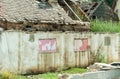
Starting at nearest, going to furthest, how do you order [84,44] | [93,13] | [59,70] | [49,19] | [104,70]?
[104,70] → [59,70] → [84,44] → [49,19] → [93,13]

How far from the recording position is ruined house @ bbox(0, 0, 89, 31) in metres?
19.6

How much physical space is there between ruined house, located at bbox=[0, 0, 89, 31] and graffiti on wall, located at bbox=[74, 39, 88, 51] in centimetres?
246

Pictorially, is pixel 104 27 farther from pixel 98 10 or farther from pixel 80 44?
pixel 98 10

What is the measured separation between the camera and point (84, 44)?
19438 millimetres

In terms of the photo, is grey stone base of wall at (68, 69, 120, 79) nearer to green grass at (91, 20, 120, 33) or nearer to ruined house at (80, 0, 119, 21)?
green grass at (91, 20, 120, 33)

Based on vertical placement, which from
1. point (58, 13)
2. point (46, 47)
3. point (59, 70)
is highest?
point (58, 13)

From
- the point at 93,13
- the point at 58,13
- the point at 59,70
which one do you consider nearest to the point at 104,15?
the point at 93,13

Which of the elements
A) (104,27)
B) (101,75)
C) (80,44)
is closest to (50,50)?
(80,44)

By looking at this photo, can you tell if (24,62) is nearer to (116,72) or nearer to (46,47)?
(46,47)

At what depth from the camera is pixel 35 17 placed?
20672 mm

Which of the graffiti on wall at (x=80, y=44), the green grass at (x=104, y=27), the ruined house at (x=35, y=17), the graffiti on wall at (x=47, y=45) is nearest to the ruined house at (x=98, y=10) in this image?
the green grass at (x=104, y=27)

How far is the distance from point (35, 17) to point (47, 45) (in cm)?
362

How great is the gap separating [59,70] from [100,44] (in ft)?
11.4

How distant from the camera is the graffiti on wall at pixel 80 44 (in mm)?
18984
